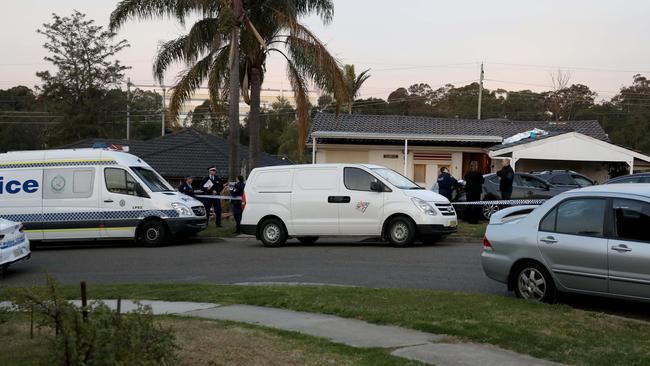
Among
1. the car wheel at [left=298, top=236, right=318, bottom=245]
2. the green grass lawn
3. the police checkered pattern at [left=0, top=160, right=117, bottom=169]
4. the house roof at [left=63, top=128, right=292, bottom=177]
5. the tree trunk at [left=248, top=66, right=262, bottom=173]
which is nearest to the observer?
the green grass lawn

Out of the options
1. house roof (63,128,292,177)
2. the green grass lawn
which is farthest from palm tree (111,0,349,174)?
the green grass lawn

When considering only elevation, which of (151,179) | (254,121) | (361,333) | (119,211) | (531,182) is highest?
(254,121)

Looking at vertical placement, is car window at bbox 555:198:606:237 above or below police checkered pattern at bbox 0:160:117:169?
below

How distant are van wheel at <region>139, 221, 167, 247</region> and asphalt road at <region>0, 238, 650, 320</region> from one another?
31cm

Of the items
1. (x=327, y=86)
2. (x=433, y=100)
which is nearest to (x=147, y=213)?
(x=327, y=86)

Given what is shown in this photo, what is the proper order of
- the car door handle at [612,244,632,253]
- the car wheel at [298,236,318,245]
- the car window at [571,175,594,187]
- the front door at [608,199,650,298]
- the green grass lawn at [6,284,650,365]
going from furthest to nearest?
the car window at [571,175,594,187] → the car wheel at [298,236,318,245] → the car door handle at [612,244,632,253] → the front door at [608,199,650,298] → the green grass lawn at [6,284,650,365]

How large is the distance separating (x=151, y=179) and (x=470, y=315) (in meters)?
12.1

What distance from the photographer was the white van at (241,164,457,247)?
1466 cm

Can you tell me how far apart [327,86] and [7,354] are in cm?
1568

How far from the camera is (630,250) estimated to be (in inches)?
295

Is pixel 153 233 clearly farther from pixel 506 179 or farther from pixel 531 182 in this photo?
pixel 531 182

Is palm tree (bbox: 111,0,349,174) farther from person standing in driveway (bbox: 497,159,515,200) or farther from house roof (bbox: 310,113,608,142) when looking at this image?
house roof (bbox: 310,113,608,142)

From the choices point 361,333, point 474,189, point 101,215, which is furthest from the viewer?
point 474,189

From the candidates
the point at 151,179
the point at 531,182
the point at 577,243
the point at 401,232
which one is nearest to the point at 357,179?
the point at 401,232
